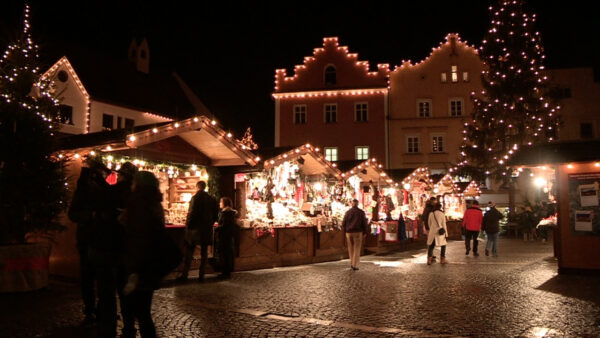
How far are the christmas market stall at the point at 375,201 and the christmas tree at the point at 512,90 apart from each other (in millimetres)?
13647

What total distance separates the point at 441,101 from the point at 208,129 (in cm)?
2930

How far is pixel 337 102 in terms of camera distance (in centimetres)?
3850

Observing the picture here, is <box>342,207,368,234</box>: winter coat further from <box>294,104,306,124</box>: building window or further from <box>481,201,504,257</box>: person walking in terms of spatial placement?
<box>294,104,306,124</box>: building window

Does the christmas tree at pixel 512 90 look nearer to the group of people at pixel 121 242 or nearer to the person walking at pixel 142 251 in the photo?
the group of people at pixel 121 242

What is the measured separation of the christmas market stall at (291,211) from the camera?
45.6ft

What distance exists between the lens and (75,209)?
21.7 feet

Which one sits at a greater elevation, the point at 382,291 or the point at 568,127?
the point at 568,127

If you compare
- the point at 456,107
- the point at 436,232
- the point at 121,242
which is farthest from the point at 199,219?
the point at 456,107

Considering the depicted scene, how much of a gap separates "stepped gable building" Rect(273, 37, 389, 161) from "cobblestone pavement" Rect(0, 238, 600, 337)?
86.5 feet

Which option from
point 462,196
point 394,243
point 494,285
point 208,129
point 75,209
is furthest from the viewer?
point 462,196

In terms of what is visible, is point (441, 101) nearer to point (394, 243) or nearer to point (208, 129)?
point (394, 243)

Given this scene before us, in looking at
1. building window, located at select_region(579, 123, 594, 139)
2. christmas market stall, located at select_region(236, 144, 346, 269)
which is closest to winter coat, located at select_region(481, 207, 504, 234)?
christmas market stall, located at select_region(236, 144, 346, 269)

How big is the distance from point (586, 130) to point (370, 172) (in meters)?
26.7

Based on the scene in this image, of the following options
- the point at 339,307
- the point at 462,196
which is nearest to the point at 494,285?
the point at 339,307
